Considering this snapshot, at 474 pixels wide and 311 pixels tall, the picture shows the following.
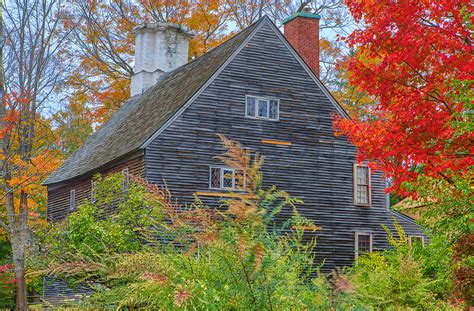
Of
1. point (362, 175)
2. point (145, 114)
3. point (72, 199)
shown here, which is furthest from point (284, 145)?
point (72, 199)

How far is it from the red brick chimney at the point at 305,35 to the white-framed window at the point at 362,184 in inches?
184

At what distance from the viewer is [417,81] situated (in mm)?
16438

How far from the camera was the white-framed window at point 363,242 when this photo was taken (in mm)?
28636

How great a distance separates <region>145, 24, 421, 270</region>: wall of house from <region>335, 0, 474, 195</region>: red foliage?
33.8 ft

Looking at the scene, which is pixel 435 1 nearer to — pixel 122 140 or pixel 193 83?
pixel 193 83

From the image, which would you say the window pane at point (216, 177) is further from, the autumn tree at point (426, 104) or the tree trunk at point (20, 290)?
the tree trunk at point (20, 290)

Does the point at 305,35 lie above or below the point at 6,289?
above

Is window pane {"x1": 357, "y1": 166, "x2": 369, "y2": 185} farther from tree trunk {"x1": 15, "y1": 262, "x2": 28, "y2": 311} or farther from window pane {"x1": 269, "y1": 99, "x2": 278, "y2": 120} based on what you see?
tree trunk {"x1": 15, "y1": 262, "x2": 28, "y2": 311}

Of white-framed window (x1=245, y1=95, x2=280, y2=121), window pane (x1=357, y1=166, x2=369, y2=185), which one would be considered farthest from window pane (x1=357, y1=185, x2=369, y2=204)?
white-framed window (x1=245, y1=95, x2=280, y2=121)

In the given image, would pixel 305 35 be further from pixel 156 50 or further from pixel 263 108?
pixel 156 50

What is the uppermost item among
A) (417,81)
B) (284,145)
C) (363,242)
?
(417,81)

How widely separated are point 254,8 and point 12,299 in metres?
21.3

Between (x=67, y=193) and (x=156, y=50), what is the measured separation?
850 cm

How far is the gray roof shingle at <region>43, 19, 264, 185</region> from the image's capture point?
2723 cm
